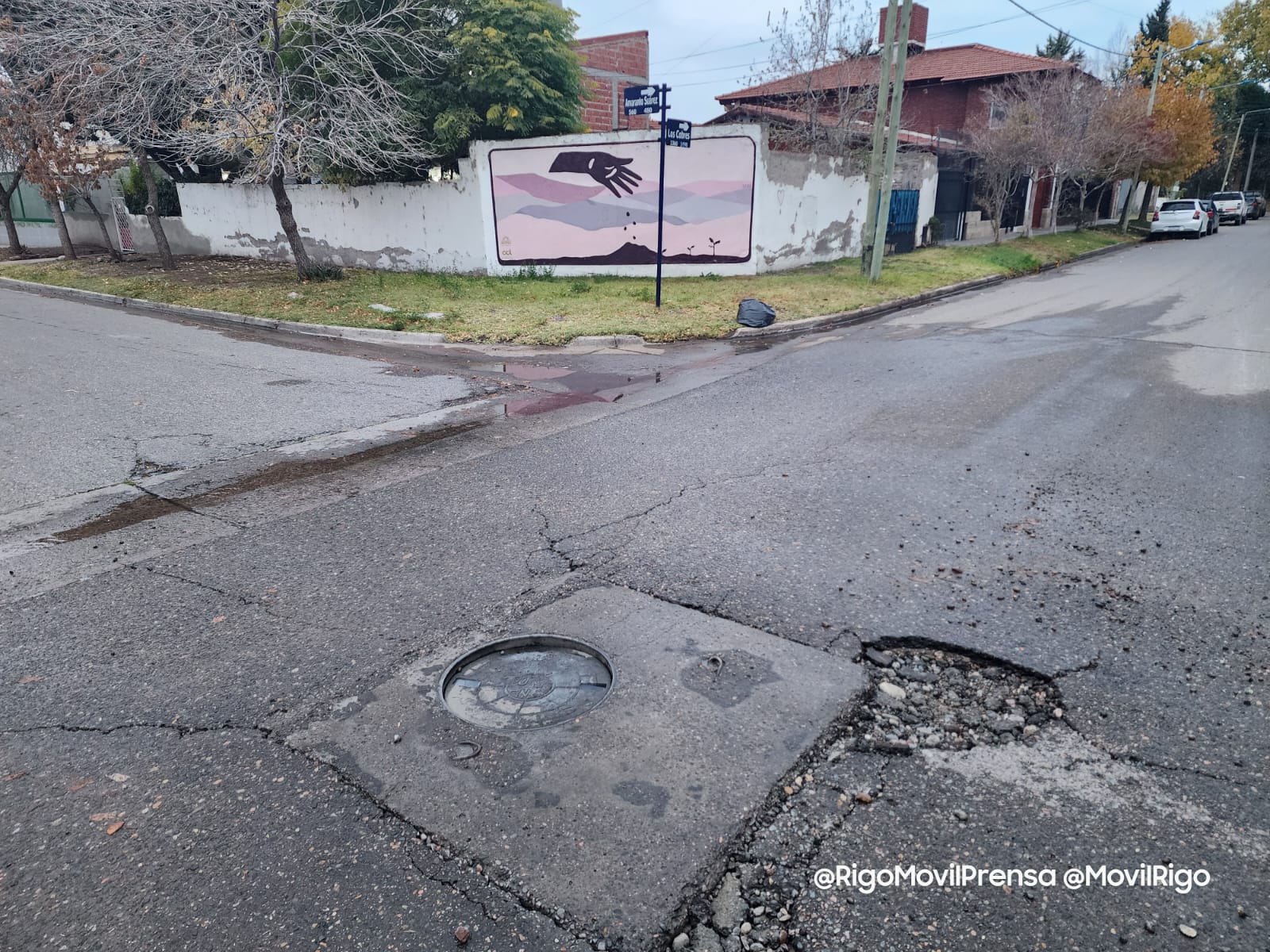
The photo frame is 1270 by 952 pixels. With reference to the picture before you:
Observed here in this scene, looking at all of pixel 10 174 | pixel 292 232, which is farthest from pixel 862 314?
pixel 10 174

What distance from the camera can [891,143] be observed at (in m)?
15.1

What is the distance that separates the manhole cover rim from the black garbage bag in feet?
29.9

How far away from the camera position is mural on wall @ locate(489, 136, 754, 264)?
1575cm

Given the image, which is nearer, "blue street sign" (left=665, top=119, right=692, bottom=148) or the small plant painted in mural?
"blue street sign" (left=665, top=119, right=692, bottom=148)

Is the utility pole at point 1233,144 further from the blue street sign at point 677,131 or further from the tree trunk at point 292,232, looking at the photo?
the tree trunk at point 292,232

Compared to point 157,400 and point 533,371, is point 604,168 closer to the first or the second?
point 533,371

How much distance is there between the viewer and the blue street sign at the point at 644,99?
11078mm

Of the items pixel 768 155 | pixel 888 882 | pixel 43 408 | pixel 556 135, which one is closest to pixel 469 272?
pixel 556 135

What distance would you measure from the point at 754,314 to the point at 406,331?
5.46 meters

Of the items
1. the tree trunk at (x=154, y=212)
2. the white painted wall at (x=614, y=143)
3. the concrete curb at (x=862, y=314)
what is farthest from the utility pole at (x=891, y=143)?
the tree trunk at (x=154, y=212)

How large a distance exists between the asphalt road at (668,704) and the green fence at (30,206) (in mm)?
25872

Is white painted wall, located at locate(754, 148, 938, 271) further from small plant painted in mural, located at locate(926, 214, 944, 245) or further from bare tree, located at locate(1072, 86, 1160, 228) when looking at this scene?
bare tree, located at locate(1072, 86, 1160, 228)

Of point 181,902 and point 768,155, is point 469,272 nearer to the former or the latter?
point 768,155

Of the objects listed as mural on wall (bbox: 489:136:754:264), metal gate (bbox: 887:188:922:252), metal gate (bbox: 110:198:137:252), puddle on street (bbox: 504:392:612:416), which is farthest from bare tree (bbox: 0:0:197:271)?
metal gate (bbox: 887:188:922:252)
